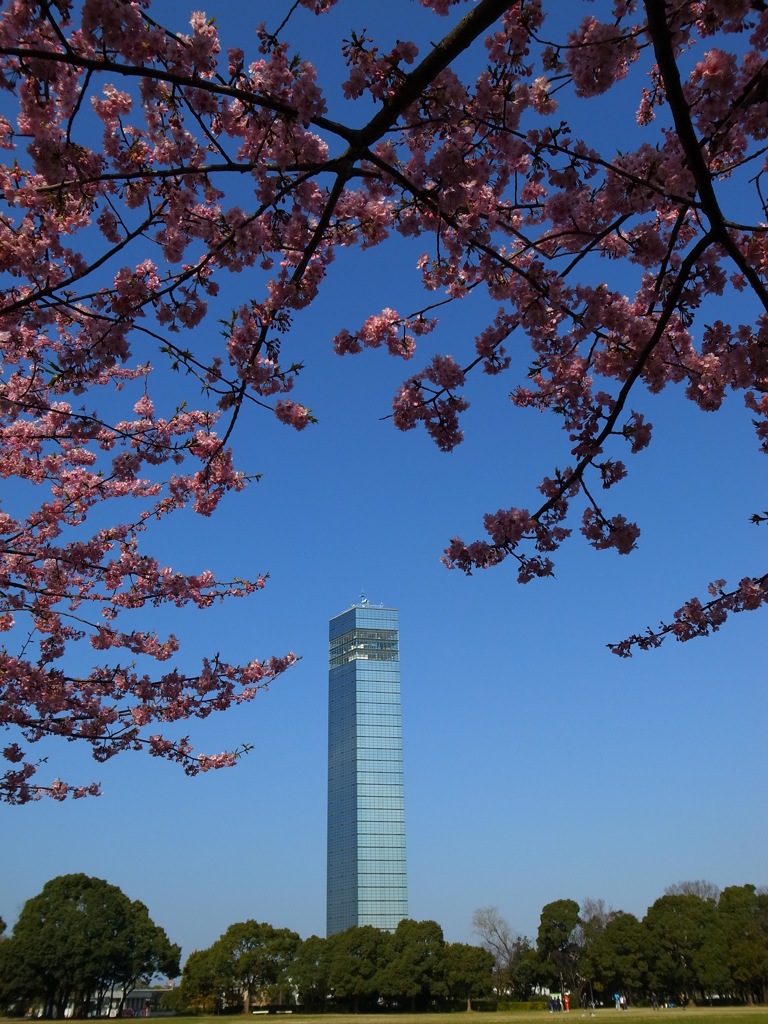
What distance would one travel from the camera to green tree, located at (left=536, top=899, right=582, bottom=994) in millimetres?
48750

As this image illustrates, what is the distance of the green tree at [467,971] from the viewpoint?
42969mm

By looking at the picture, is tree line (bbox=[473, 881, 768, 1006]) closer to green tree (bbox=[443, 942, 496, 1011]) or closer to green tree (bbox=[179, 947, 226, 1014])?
green tree (bbox=[443, 942, 496, 1011])

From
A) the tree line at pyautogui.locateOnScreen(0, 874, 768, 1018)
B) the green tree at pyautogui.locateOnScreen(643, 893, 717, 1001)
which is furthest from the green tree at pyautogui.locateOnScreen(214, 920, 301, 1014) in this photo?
the green tree at pyautogui.locateOnScreen(643, 893, 717, 1001)

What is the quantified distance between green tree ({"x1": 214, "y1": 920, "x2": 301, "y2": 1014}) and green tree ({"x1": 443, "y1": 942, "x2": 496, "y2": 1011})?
9155mm

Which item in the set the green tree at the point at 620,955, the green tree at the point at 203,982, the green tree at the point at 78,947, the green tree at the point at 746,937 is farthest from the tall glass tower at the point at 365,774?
the green tree at the point at 746,937

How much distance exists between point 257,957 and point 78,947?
10152 mm

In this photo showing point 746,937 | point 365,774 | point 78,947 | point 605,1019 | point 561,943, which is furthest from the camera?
point 365,774

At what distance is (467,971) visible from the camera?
42969mm

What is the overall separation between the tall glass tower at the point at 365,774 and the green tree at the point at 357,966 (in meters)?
68.3

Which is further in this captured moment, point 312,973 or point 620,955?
point 312,973

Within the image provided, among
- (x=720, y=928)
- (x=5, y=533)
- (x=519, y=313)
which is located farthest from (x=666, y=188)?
(x=720, y=928)

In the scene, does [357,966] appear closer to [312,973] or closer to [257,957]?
[312,973]

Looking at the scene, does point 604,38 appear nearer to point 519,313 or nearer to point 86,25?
point 519,313

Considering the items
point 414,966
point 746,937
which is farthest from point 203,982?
point 746,937
